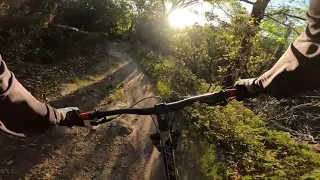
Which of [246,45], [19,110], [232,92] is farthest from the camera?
[246,45]

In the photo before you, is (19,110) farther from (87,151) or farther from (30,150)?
(87,151)

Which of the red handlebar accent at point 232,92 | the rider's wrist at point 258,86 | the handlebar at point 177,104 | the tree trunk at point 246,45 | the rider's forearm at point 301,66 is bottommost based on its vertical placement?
the tree trunk at point 246,45

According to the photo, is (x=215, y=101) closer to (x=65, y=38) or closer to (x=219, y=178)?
(x=219, y=178)

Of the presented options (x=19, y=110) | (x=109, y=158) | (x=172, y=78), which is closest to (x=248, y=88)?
(x=19, y=110)

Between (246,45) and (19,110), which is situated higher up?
(19,110)

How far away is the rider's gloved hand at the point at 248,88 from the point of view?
81.9 inches

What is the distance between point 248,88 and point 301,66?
733mm

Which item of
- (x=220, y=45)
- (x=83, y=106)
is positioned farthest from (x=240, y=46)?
(x=83, y=106)

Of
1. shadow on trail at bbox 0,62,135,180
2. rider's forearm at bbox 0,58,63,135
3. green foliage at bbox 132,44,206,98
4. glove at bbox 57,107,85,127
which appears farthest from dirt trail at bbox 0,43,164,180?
rider's forearm at bbox 0,58,63,135

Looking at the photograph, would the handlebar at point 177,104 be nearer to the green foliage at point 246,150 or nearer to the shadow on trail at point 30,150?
the shadow on trail at point 30,150

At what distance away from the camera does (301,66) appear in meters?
1.46

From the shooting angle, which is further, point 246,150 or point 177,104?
point 246,150

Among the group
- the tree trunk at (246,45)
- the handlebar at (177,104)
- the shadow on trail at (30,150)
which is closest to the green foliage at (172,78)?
the tree trunk at (246,45)

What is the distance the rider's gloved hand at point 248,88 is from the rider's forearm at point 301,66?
0.25 meters
